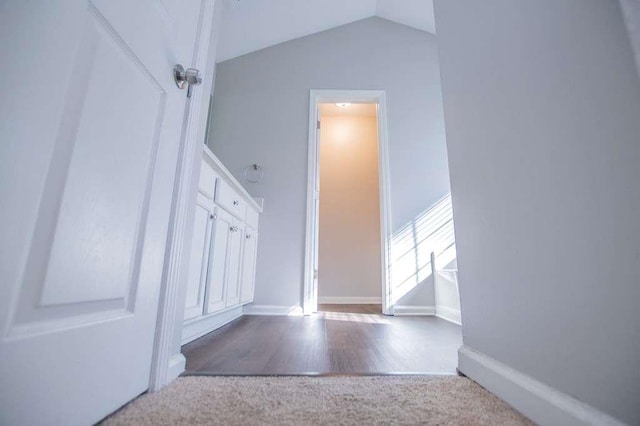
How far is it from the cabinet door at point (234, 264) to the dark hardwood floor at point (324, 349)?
0.20m

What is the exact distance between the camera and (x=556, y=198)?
1.86 feet

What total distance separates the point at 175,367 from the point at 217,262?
2.45 ft

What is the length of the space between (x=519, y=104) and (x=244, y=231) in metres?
1.81

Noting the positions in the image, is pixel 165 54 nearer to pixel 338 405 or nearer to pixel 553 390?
pixel 338 405

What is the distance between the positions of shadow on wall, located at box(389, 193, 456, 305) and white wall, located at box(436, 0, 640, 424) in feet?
5.36

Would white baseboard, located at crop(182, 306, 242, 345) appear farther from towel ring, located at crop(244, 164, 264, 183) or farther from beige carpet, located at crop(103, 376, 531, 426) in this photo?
towel ring, located at crop(244, 164, 264, 183)

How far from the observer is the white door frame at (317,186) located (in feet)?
8.06

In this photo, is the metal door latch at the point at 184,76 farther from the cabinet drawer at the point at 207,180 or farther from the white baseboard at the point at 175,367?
the white baseboard at the point at 175,367

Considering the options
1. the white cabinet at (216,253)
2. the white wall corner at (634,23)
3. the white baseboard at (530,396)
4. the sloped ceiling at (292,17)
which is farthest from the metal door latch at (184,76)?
the sloped ceiling at (292,17)

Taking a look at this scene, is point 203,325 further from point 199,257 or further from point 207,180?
point 207,180

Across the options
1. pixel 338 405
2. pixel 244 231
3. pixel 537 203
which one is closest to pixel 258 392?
pixel 338 405

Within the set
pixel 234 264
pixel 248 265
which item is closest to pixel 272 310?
pixel 248 265

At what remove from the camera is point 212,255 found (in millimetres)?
1441

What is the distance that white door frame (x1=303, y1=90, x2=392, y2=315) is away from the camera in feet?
8.06
